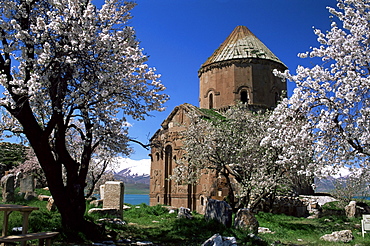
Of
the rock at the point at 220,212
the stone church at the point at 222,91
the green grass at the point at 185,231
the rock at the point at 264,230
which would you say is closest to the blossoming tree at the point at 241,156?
A: the green grass at the point at 185,231

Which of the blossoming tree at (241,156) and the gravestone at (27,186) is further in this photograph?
the gravestone at (27,186)

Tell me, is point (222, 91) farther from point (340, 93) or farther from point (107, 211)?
point (340, 93)

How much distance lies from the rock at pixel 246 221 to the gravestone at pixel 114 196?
18.5 feet

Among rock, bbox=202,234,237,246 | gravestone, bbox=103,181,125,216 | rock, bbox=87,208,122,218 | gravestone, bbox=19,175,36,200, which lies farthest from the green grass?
gravestone, bbox=19,175,36,200

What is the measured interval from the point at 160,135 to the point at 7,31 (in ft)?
66.8

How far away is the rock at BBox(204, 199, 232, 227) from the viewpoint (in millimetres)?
12289

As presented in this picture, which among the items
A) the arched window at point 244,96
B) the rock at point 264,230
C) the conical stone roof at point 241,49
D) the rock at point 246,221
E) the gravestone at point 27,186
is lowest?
the rock at point 264,230

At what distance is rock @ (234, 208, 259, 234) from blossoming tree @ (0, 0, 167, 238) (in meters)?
5.22

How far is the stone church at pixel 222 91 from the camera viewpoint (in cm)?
2681

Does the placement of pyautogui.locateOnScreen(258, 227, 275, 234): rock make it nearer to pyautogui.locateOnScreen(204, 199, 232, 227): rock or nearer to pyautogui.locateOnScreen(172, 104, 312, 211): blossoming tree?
pyautogui.locateOnScreen(204, 199, 232, 227): rock

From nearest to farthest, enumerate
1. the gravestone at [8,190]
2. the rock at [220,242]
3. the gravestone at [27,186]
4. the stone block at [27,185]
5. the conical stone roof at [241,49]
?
the rock at [220,242] < the gravestone at [8,190] < the gravestone at [27,186] < the stone block at [27,185] < the conical stone roof at [241,49]

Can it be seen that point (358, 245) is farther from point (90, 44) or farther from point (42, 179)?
point (42, 179)

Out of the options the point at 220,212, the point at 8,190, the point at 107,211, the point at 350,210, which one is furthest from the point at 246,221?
the point at 350,210

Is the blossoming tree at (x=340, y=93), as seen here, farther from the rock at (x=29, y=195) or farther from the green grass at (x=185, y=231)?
the rock at (x=29, y=195)
